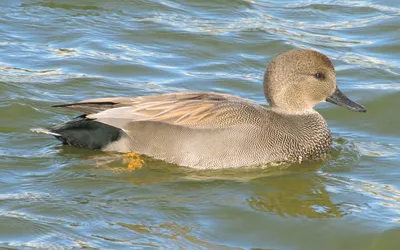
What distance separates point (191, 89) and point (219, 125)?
2.33 m

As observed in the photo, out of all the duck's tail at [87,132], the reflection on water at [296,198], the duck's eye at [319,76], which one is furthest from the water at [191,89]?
the duck's eye at [319,76]

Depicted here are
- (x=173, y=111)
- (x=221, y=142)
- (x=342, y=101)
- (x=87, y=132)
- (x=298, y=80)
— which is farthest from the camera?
(x=342, y=101)

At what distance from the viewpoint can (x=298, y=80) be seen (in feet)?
26.8

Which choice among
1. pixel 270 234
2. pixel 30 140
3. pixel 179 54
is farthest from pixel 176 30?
pixel 270 234

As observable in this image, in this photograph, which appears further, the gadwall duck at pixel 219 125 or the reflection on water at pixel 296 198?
the gadwall duck at pixel 219 125

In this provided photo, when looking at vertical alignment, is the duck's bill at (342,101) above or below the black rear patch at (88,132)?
above

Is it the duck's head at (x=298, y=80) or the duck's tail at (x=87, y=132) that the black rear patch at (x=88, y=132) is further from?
the duck's head at (x=298, y=80)

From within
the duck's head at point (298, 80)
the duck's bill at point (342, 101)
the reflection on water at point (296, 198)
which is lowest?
the reflection on water at point (296, 198)

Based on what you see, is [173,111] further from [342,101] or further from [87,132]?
[342,101]

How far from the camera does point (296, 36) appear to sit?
38.2ft

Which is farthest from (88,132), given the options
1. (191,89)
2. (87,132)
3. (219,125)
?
(191,89)

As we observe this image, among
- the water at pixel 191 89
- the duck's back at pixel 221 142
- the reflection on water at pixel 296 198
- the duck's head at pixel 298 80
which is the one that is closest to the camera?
Answer: the water at pixel 191 89

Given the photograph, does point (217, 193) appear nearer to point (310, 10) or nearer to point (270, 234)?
point (270, 234)

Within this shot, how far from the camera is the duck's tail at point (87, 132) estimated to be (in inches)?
311
